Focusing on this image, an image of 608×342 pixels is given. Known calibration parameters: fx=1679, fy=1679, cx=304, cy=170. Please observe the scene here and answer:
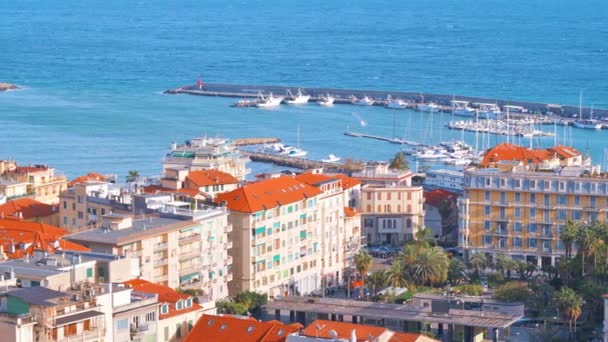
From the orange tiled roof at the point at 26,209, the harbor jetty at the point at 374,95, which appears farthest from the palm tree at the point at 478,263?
the harbor jetty at the point at 374,95

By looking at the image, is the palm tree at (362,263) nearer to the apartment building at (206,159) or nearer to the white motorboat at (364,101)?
the apartment building at (206,159)

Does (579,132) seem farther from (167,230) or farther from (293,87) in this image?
(167,230)

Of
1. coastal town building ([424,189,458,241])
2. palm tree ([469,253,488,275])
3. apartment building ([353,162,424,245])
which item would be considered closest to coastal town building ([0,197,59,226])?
apartment building ([353,162,424,245])

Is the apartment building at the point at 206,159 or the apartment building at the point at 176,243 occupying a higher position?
the apartment building at the point at 206,159

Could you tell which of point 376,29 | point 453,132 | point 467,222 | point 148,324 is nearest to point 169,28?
point 376,29

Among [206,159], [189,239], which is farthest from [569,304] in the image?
[206,159]

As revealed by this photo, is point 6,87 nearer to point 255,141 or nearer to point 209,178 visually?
point 255,141

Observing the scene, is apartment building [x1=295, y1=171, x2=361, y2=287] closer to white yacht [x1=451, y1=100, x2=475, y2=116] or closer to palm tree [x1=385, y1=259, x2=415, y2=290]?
palm tree [x1=385, y1=259, x2=415, y2=290]
